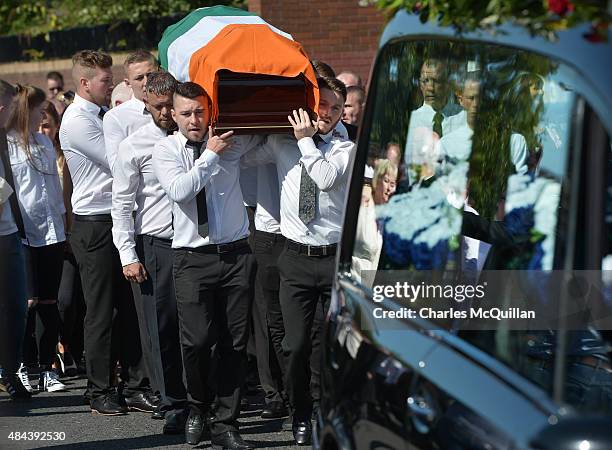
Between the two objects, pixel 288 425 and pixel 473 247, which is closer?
pixel 473 247

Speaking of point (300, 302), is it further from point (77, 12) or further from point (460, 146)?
point (77, 12)

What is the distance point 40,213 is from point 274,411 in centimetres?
252

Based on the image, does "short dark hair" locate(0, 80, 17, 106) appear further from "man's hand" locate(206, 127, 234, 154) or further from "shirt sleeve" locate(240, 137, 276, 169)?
"man's hand" locate(206, 127, 234, 154)

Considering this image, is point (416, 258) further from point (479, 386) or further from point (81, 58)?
point (81, 58)

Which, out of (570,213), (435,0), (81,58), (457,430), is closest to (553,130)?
(435,0)

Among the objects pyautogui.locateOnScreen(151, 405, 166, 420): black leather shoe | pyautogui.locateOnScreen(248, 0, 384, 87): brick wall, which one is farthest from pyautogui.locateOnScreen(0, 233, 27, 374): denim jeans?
pyautogui.locateOnScreen(248, 0, 384, 87): brick wall

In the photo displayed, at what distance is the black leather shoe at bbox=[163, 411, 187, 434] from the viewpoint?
7.67 metres

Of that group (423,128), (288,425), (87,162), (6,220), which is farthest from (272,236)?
(423,128)

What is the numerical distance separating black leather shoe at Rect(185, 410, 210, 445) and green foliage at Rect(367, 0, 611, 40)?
159 inches

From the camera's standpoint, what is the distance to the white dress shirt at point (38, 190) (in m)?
9.12

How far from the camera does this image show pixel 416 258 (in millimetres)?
3959

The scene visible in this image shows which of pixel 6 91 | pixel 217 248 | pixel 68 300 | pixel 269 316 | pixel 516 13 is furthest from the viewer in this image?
pixel 68 300

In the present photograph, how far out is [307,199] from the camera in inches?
271

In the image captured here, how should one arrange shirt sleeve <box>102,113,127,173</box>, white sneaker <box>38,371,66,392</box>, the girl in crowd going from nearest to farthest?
1. shirt sleeve <box>102,113,127,173</box>
2. the girl in crowd
3. white sneaker <box>38,371,66,392</box>
